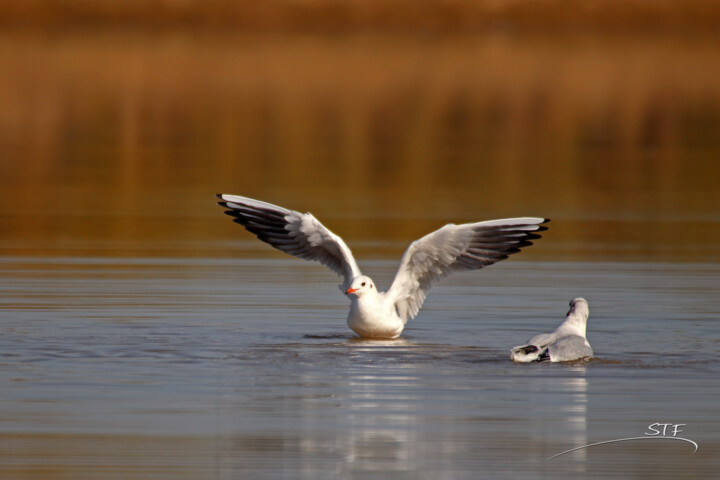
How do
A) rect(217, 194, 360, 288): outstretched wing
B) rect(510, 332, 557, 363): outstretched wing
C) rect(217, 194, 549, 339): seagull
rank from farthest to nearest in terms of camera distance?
rect(217, 194, 360, 288): outstretched wing
rect(217, 194, 549, 339): seagull
rect(510, 332, 557, 363): outstretched wing

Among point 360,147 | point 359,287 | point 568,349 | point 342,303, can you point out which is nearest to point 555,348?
point 568,349

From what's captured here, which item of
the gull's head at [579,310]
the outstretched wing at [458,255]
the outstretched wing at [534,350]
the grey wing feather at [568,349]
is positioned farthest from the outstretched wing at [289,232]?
the grey wing feather at [568,349]

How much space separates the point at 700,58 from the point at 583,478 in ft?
258

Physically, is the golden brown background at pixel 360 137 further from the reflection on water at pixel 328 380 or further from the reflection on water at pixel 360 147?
the reflection on water at pixel 328 380

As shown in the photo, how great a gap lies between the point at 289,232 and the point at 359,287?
1427mm

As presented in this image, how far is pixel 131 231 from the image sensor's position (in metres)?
23.2

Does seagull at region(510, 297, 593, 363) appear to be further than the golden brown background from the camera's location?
No

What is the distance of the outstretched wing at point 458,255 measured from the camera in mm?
15883

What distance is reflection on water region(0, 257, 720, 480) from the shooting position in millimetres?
10359

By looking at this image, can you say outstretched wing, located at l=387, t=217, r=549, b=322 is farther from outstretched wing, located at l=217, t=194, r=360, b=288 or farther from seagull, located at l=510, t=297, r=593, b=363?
seagull, located at l=510, t=297, r=593, b=363

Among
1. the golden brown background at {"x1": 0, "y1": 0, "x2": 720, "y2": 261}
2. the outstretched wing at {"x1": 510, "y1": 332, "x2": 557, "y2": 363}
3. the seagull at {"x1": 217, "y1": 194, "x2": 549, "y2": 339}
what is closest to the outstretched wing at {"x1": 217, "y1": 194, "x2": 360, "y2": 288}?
the seagull at {"x1": 217, "y1": 194, "x2": 549, "y2": 339}

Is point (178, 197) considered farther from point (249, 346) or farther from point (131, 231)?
point (249, 346)

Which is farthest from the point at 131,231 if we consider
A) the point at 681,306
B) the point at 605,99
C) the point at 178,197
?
the point at 605,99

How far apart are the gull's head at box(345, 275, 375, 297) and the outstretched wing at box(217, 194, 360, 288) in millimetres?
591
